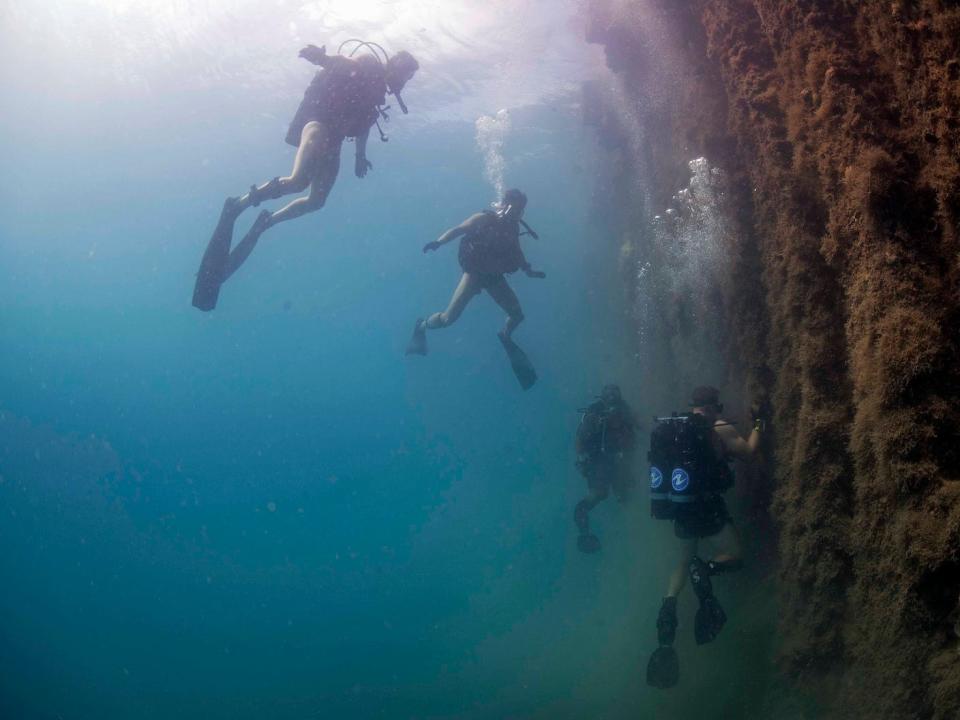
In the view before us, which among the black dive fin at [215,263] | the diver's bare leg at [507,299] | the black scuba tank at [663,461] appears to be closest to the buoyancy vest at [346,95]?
the black dive fin at [215,263]

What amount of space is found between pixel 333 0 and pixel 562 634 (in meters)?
23.4

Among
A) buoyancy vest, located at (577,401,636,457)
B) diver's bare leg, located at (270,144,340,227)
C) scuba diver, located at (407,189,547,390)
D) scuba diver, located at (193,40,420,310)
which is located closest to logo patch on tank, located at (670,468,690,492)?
buoyancy vest, located at (577,401,636,457)

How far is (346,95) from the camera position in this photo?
24.6 ft

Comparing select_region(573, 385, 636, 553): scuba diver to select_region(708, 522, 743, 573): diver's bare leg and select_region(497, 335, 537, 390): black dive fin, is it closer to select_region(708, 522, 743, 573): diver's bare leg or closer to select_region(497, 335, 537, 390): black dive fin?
select_region(497, 335, 537, 390): black dive fin

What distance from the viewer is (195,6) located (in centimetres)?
1997

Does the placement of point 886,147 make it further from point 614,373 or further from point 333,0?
point 333,0

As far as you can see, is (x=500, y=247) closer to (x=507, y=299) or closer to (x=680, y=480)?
(x=507, y=299)

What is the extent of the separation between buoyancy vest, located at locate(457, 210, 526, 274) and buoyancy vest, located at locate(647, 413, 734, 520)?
222 inches

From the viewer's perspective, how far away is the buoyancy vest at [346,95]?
24.2 feet

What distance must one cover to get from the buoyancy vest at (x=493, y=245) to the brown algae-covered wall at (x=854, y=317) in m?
4.80

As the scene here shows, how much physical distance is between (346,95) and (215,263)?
3.13m

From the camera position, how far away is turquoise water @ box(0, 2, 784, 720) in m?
18.5

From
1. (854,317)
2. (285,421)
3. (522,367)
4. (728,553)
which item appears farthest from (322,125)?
(285,421)

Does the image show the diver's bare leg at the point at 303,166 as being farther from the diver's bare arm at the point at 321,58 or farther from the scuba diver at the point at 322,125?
the diver's bare arm at the point at 321,58
